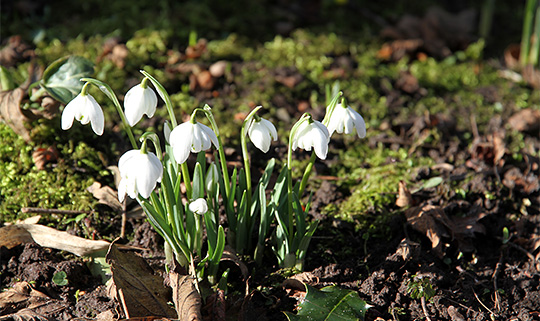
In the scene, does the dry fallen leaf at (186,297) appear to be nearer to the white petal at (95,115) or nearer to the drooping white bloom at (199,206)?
the drooping white bloom at (199,206)

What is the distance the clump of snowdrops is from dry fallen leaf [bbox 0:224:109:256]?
1.06 ft

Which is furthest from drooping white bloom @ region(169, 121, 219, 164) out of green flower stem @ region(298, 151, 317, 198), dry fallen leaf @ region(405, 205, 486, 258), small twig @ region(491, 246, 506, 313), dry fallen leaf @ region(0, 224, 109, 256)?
small twig @ region(491, 246, 506, 313)

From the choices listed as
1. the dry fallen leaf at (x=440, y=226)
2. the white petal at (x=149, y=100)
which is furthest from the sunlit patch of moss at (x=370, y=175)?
the white petal at (x=149, y=100)

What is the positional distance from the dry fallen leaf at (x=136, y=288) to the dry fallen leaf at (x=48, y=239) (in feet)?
0.53

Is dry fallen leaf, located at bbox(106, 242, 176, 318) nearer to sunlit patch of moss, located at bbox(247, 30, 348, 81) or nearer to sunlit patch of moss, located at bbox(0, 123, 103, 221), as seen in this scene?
sunlit patch of moss, located at bbox(0, 123, 103, 221)

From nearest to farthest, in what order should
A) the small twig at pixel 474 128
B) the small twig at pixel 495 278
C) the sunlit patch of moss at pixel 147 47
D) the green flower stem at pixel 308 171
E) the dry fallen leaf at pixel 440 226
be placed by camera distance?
the green flower stem at pixel 308 171 < the small twig at pixel 495 278 < the dry fallen leaf at pixel 440 226 < the small twig at pixel 474 128 < the sunlit patch of moss at pixel 147 47

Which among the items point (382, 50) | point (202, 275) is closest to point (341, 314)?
point (202, 275)

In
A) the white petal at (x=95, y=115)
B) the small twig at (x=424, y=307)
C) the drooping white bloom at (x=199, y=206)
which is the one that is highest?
the white petal at (x=95, y=115)

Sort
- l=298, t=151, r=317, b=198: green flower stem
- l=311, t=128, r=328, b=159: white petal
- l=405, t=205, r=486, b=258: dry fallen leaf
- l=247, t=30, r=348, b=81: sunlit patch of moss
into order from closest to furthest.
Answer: l=311, t=128, r=328, b=159: white petal
l=298, t=151, r=317, b=198: green flower stem
l=405, t=205, r=486, b=258: dry fallen leaf
l=247, t=30, r=348, b=81: sunlit patch of moss

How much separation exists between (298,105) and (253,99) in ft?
0.89

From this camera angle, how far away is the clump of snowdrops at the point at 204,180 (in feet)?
4.65

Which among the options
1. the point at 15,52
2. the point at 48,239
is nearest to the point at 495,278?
the point at 48,239

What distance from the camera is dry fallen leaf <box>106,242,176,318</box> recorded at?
5.45 ft

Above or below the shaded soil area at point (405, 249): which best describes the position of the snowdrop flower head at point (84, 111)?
above
